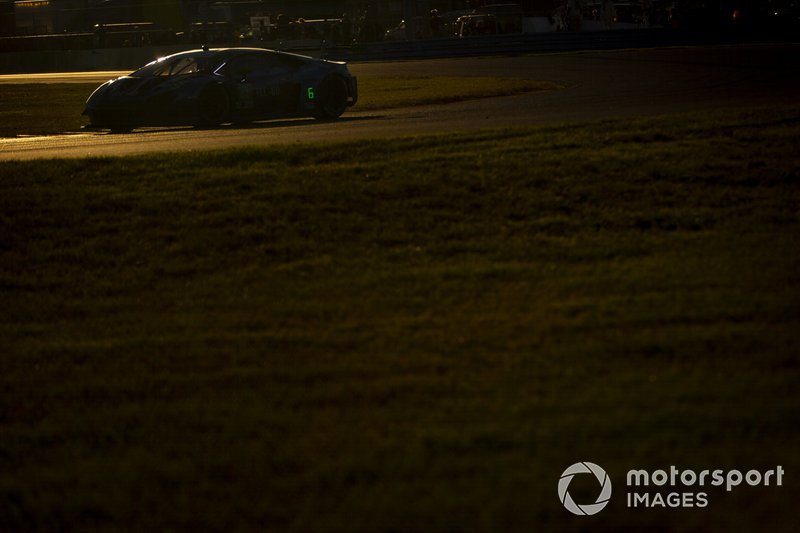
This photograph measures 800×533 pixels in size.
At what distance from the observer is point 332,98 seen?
1866 centimetres

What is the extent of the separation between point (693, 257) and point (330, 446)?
3756mm

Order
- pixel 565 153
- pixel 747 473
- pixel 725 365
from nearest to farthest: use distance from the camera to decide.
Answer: pixel 747 473
pixel 725 365
pixel 565 153

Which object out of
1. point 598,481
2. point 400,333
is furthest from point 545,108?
point 598,481

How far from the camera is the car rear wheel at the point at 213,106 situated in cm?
1775

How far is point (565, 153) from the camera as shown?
1052 cm

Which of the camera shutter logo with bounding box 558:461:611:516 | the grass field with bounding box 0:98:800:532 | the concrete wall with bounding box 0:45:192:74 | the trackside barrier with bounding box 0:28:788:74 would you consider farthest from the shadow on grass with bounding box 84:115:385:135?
the concrete wall with bounding box 0:45:192:74

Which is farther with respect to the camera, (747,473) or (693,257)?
(693,257)

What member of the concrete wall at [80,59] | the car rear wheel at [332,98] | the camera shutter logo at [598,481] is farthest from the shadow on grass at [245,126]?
the concrete wall at [80,59]

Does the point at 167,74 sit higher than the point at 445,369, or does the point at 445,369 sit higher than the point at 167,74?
the point at 167,74

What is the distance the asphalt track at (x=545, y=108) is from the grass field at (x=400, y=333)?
125 inches

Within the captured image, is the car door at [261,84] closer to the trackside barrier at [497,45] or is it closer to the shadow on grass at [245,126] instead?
the shadow on grass at [245,126]

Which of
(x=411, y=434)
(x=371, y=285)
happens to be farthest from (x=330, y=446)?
(x=371, y=285)

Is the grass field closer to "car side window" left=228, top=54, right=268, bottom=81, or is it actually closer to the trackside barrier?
"car side window" left=228, top=54, right=268, bottom=81

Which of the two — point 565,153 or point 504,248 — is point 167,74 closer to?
point 565,153
